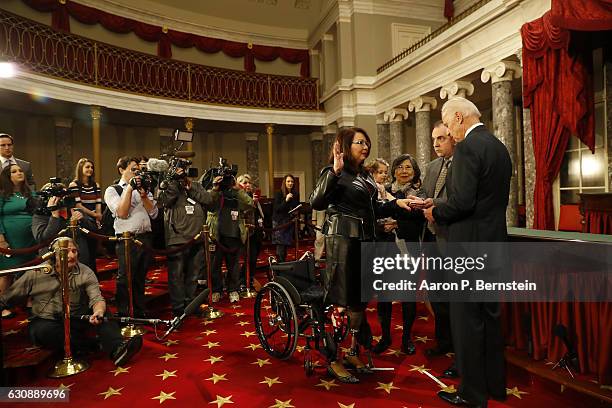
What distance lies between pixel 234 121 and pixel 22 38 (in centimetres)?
560

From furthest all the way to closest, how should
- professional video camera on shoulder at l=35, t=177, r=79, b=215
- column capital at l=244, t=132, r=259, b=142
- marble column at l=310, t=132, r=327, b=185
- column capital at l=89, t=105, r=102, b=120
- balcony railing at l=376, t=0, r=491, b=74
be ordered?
marble column at l=310, t=132, r=327, b=185, column capital at l=244, t=132, r=259, b=142, column capital at l=89, t=105, r=102, b=120, balcony railing at l=376, t=0, r=491, b=74, professional video camera on shoulder at l=35, t=177, r=79, b=215

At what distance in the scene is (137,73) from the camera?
10281mm

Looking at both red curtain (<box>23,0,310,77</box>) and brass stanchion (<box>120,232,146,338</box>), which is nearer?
brass stanchion (<box>120,232,146,338</box>)

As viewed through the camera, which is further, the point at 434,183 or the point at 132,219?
the point at 132,219

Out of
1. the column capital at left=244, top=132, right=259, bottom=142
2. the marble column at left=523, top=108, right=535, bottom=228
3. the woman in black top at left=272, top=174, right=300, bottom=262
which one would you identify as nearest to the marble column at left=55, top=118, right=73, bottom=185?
the column capital at left=244, top=132, right=259, bottom=142

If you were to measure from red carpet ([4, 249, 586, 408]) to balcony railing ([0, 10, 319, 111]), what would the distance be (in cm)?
677

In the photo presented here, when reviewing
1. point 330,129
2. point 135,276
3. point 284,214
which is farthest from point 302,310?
point 330,129

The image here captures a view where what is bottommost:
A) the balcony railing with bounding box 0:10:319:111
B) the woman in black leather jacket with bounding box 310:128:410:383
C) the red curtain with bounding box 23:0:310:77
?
the woman in black leather jacket with bounding box 310:128:410:383

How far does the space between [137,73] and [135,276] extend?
8237 millimetres

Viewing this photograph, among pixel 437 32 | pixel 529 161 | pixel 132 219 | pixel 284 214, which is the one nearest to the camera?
pixel 132 219

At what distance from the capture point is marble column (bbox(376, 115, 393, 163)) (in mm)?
11125

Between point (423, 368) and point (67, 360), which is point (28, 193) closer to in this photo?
point (67, 360)

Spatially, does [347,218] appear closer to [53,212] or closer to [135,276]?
[135,276]

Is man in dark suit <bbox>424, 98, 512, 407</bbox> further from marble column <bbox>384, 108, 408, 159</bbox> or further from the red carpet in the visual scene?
marble column <bbox>384, 108, 408, 159</bbox>
